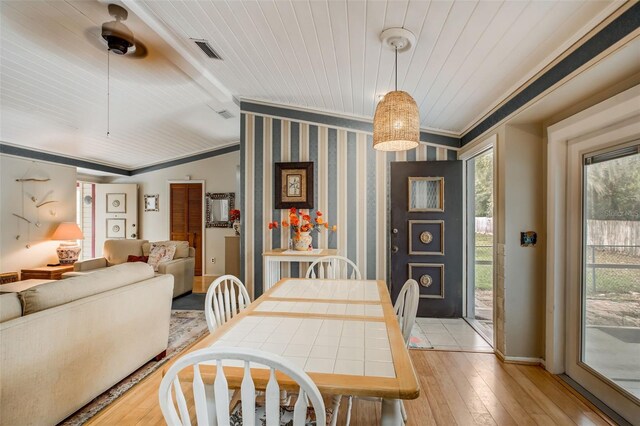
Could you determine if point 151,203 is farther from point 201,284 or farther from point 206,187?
point 201,284

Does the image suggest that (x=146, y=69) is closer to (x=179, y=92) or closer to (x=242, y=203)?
(x=179, y=92)

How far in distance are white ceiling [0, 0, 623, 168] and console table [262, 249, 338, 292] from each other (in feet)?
5.79

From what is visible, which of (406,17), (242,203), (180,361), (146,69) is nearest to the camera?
(180,361)

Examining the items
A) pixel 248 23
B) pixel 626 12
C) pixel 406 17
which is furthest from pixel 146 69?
pixel 626 12

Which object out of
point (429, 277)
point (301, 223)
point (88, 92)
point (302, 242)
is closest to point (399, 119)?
point (302, 242)

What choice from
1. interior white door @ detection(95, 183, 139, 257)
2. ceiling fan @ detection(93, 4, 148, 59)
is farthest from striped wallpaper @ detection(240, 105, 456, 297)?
→ interior white door @ detection(95, 183, 139, 257)

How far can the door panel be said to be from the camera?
375cm

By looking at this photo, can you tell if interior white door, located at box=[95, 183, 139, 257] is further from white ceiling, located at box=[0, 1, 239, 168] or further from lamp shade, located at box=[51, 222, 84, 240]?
lamp shade, located at box=[51, 222, 84, 240]

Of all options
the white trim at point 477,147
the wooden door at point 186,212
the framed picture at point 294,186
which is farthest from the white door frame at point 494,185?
the wooden door at point 186,212

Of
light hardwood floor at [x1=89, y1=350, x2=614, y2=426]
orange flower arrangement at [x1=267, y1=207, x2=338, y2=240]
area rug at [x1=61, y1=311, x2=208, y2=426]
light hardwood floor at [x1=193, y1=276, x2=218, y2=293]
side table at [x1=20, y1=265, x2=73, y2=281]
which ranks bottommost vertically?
light hardwood floor at [x1=193, y1=276, x2=218, y2=293]

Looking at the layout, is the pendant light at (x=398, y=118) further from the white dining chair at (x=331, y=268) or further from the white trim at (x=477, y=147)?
the white trim at (x=477, y=147)

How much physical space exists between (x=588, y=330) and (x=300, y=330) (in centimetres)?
229

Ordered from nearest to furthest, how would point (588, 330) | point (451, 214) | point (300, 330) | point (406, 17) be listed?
point (300, 330) → point (406, 17) → point (588, 330) → point (451, 214)

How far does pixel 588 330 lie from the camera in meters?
2.28
